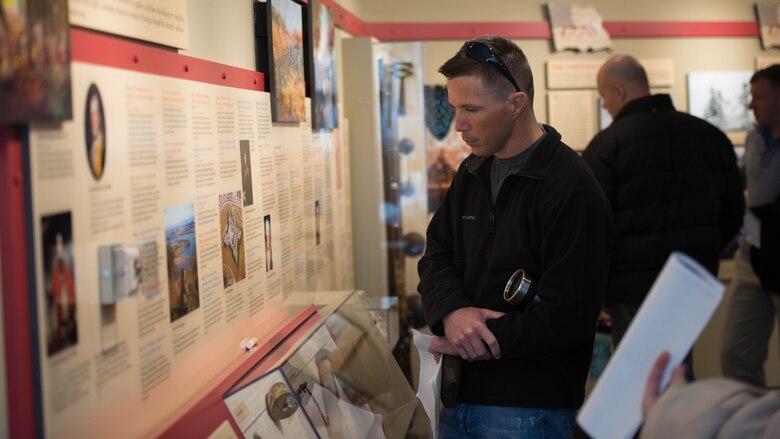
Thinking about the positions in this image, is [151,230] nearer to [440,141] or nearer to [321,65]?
[321,65]

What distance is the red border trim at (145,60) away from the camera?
5.50ft

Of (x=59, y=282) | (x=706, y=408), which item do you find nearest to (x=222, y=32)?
(x=59, y=282)

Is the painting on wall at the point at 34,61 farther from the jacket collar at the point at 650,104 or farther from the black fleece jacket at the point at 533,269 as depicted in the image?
the jacket collar at the point at 650,104

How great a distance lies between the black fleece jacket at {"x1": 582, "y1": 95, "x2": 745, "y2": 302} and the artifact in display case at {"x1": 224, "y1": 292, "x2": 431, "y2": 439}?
1389 millimetres

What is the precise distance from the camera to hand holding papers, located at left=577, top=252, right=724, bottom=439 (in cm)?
128

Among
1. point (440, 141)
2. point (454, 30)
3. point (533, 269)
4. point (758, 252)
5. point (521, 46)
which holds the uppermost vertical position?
point (454, 30)

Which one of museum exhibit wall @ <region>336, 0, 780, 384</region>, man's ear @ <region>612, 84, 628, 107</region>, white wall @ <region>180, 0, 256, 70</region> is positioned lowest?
man's ear @ <region>612, 84, 628, 107</region>

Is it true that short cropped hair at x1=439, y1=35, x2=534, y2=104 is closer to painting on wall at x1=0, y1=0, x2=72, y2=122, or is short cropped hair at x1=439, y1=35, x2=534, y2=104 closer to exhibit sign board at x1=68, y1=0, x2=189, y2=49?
exhibit sign board at x1=68, y1=0, x2=189, y2=49

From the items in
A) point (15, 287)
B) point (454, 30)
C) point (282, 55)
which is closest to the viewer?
point (15, 287)

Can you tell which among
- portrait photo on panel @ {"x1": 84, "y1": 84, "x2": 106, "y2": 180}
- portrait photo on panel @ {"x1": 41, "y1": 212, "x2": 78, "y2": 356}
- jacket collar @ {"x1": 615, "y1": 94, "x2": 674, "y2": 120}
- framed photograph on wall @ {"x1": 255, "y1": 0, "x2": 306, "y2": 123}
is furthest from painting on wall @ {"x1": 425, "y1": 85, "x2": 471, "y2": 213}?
portrait photo on panel @ {"x1": 41, "y1": 212, "x2": 78, "y2": 356}

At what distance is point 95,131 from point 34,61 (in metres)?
0.25

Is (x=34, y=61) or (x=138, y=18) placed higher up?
(x=138, y=18)

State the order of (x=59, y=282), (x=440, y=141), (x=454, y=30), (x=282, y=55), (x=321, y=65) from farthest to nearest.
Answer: (x=454, y=30) < (x=440, y=141) < (x=321, y=65) < (x=282, y=55) < (x=59, y=282)

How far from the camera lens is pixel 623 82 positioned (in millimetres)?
4176
